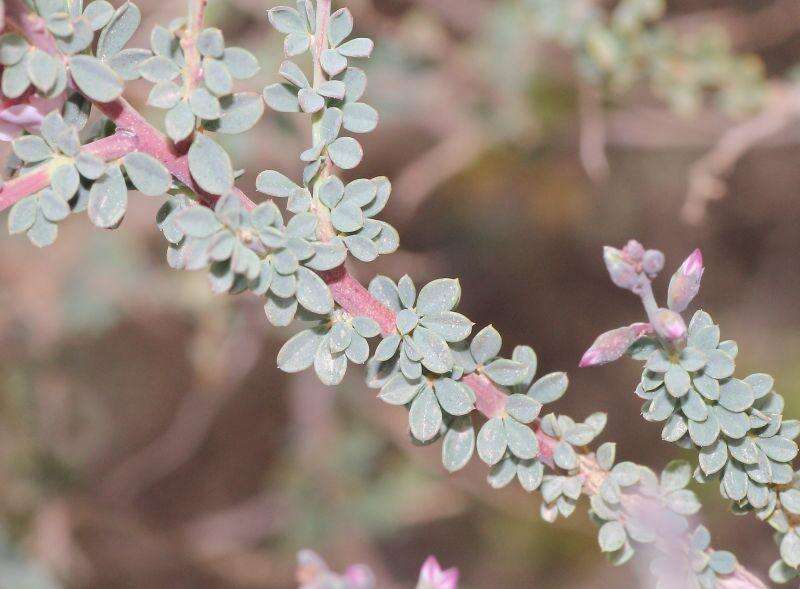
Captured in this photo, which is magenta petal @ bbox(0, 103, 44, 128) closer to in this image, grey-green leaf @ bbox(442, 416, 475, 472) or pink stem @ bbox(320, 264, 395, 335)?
pink stem @ bbox(320, 264, 395, 335)

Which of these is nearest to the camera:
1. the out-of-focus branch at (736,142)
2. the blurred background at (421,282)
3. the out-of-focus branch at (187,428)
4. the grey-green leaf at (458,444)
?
the grey-green leaf at (458,444)

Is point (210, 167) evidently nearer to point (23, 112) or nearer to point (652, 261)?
point (23, 112)

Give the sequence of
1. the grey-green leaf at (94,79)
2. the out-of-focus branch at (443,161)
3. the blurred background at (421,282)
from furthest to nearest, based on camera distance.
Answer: the out-of-focus branch at (443,161) < the blurred background at (421,282) < the grey-green leaf at (94,79)

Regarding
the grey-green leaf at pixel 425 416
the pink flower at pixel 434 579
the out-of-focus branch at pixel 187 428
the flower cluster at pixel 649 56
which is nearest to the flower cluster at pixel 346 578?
the pink flower at pixel 434 579

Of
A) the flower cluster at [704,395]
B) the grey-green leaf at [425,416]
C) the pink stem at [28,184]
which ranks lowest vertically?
the grey-green leaf at [425,416]

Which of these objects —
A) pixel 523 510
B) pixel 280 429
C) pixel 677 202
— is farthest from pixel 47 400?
pixel 677 202

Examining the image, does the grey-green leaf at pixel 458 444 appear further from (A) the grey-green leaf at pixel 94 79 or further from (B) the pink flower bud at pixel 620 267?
(A) the grey-green leaf at pixel 94 79
